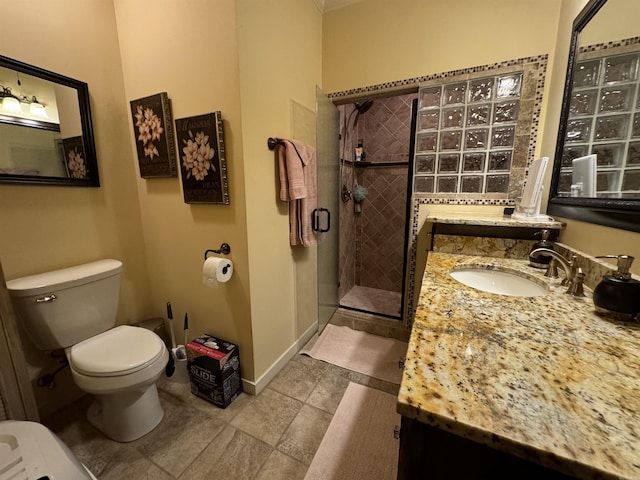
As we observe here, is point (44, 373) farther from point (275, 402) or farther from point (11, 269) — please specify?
point (275, 402)

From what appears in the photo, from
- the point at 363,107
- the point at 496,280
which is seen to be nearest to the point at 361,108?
the point at 363,107

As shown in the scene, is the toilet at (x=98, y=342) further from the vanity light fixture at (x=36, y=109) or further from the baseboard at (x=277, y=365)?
the vanity light fixture at (x=36, y=109)

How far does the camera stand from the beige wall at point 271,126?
4.42ft

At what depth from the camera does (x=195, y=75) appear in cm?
137

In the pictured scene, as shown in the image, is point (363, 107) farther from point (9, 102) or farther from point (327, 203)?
point (9, 102)

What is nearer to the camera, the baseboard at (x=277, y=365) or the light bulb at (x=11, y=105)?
the light bulb at (x=11, y=105)

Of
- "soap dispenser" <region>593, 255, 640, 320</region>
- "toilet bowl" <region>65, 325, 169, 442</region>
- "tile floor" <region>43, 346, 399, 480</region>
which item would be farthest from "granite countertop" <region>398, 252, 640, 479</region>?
"toilet bowl" <region>65, 325, 169, 442</region>

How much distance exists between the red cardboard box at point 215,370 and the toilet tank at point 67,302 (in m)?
0.52

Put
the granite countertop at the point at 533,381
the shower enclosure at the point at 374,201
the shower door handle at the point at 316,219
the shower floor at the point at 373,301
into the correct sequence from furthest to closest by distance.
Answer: the shower enclosure at the point at 374,201, the shower floor at the point at 373,301, the shower door handle at the point at 316,219, the granite countertop at the point at 533,381

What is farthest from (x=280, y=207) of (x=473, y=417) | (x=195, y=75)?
(x=473, y=417)

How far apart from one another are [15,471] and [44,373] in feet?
2.96

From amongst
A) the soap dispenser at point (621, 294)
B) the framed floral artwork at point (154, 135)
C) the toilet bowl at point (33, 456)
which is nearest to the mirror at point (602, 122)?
the soap dispenser at point (621, 294)

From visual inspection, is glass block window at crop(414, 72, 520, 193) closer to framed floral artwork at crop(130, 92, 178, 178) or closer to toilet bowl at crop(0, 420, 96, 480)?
framed floral artwork at crop(130, 92, 178, 178)

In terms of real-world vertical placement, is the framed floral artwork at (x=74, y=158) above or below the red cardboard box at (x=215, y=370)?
above
